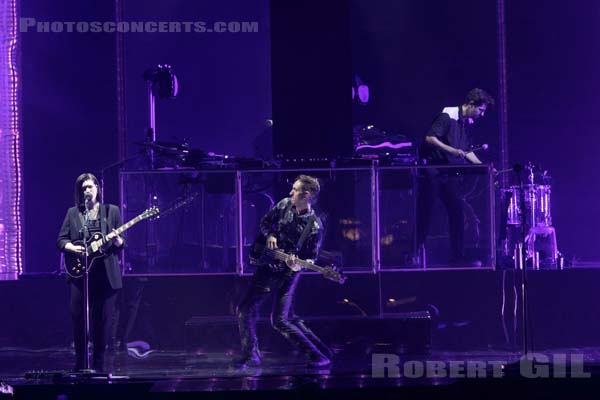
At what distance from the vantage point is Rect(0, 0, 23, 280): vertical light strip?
12.9 meters

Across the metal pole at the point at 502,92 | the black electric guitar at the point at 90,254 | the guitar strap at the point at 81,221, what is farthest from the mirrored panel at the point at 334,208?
the metal pole at the point at 502,92

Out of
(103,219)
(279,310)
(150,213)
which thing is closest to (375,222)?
(279,310)

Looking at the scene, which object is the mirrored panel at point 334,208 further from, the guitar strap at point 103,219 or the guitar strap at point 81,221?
the guitar strap at point 81,221

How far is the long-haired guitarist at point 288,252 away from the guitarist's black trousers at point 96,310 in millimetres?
1412

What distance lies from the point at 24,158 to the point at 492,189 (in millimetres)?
6758

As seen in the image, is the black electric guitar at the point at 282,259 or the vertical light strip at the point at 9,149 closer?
the black electric guitar at the point at 282,259

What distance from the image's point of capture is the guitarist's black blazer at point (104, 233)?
381 inches

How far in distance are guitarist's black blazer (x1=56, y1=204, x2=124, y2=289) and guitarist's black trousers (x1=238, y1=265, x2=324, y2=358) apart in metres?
1.32

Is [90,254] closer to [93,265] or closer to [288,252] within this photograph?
[93,265]

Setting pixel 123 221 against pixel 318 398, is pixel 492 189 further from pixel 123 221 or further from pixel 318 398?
pixel 318 398

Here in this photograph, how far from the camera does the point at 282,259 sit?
973 cm

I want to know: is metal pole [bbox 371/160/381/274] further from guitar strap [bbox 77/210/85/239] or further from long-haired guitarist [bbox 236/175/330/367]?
guitar strap [bbox 77/210/85/239]

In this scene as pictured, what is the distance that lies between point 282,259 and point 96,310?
77.0 inches

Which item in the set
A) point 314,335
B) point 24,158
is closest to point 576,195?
point 314,335
